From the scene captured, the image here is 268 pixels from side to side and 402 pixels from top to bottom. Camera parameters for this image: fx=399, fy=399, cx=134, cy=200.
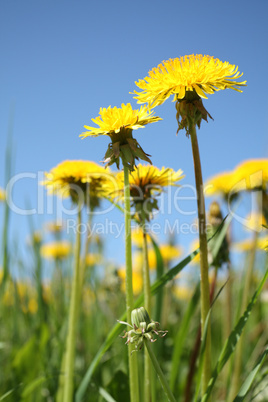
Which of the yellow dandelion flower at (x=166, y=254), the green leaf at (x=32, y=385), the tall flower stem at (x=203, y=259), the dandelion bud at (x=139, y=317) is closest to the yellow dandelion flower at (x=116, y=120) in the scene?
the tall flower stem at (x=203, y=259)

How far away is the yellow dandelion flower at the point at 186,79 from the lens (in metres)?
1.05

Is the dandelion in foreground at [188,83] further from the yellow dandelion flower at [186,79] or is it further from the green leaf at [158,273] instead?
the green leaf at [158,273]

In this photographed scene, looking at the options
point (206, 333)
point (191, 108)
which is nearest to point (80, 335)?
point (206, 333)

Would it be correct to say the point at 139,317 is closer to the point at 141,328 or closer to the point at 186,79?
the point at 141,328

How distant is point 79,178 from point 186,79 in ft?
2.63

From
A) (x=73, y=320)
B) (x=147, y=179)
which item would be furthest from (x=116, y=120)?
(x=73, y=320)

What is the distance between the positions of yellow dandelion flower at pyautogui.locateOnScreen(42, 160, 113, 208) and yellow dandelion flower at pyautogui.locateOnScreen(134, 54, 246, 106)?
0.58 meters

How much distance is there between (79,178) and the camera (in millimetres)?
1720

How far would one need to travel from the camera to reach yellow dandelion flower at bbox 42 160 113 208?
1664 mm

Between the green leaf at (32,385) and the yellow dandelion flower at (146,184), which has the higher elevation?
the yellow dandelion flower at (146,184)

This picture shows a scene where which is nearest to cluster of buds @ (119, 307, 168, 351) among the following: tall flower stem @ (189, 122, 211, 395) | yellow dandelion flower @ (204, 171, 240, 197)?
tall flower stem @ (189, 122, 211, 395)

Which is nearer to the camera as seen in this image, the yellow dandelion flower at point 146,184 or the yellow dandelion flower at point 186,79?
A: the yellow dandelion flower at point 186,79

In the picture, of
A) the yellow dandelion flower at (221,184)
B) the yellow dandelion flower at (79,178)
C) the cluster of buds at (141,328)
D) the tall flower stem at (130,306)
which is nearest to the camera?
the cluster of buds at (141,328)

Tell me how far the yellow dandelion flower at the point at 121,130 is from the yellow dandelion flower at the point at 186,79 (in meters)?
0.05
